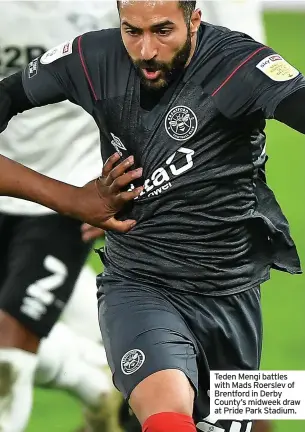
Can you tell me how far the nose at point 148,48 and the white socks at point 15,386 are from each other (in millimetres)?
836

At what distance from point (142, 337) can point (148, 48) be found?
0.46m

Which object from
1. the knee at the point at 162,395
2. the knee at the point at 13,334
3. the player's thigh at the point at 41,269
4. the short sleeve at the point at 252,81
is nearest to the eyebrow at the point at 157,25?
the short sleeve at the point at 252,81

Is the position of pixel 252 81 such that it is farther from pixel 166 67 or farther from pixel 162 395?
pixel 162 395

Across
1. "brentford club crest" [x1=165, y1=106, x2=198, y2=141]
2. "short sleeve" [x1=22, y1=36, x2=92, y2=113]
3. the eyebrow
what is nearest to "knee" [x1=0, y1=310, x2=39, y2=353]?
"short sleeve" [x1=22, y1=36, x2=92, y2=113]

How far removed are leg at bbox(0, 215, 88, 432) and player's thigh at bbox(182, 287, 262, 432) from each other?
42cm

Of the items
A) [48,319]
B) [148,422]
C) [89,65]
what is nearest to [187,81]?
[89,65]

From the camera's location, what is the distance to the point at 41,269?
2299mm

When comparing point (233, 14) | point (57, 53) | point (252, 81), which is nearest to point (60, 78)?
point (57, 53)

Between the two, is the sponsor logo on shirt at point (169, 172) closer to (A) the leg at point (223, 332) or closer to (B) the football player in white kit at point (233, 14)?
(A) the leg at point (223, 332)

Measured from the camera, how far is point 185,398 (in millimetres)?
1636

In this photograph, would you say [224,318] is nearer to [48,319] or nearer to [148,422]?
[148,422]

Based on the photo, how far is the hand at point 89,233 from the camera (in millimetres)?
2252

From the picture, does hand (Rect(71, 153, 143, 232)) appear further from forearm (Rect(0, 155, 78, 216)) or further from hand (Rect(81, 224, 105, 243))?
hand (Rect(81, 224, 105, 243))

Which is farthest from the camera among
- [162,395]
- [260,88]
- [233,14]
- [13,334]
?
[13,334]
